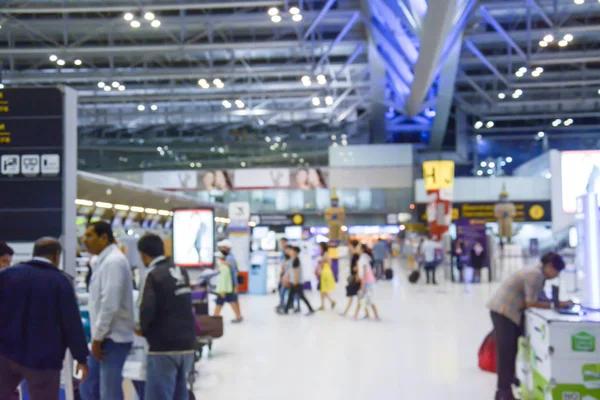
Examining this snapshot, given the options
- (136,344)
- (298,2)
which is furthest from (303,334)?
(298,2)

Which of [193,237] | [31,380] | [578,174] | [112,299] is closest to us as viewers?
[31,380]

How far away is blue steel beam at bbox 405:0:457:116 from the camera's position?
1572 centimetres

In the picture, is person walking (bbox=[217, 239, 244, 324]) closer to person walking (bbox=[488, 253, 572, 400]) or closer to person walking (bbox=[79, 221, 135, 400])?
person walking (bbox=[488, 253, 572, 400])

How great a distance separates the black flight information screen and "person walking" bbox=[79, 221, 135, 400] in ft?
3.42

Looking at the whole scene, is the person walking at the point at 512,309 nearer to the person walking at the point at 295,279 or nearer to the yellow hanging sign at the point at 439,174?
the person walking at the point at 295,279

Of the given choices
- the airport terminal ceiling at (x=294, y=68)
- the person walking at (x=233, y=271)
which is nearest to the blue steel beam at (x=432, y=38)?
the airport terminal ceiling at (x=294, y=68)

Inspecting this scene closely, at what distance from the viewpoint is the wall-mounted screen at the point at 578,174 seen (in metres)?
10.3

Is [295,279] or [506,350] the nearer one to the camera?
[506,350]

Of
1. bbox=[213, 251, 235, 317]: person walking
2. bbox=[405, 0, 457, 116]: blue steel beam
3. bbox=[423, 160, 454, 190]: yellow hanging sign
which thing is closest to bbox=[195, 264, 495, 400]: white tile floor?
bbox=[213, 251, 235, 317]: person walking

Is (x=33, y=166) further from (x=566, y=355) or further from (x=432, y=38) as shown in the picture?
(x=432, y=38)

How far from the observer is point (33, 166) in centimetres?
659

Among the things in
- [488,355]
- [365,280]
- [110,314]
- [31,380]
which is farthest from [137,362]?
[365,280]

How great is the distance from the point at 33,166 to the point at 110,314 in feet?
6.02

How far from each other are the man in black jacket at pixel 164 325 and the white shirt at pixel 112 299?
0.84 ft
